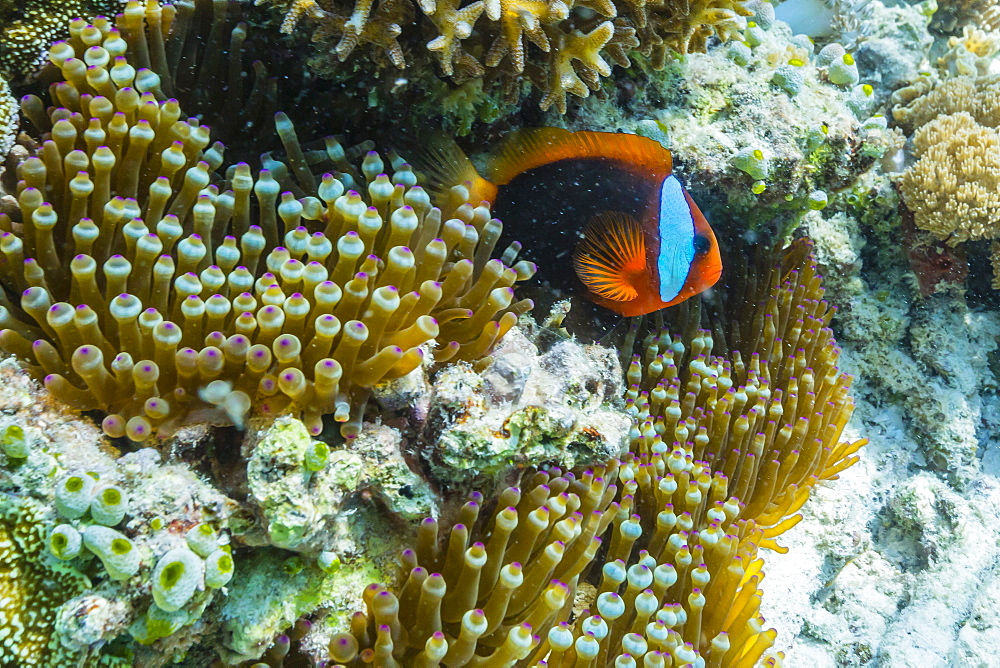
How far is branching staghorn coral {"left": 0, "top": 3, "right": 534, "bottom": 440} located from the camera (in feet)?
4.62

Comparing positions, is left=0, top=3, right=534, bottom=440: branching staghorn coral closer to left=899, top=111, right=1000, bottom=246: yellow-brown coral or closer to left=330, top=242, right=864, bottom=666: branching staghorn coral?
left=330, top=242, right=864, bottom=666: branching staghorn coral

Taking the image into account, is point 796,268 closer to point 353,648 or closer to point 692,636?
point 692,636

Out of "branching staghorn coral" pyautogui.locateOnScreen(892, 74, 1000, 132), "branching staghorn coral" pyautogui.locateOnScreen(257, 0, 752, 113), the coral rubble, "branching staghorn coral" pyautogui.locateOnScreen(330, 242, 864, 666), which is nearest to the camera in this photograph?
"branching staghorn coral" pyautogui.locateOnScreen(330, 242, 864, 666)


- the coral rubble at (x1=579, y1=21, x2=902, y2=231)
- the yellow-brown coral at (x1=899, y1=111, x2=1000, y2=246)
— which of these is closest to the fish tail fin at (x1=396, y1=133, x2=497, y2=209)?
the coral rubble at (x1=579, y1=21, x2=902, y2=231)

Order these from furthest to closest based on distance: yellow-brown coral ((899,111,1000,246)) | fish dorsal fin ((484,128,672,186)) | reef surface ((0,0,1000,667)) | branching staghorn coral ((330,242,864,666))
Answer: yellow-brown coral ((899,111,1000,246)) < fish dorsal fin ((484,128,672,186)) < branching staghorn coral ((330,242,864,666)) < reef surface ((0,0,1000,667))

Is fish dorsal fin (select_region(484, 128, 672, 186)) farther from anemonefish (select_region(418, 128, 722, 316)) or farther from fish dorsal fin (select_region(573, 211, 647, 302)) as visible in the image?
fish dorsal fin (select_region(573, 211, 647, 302))

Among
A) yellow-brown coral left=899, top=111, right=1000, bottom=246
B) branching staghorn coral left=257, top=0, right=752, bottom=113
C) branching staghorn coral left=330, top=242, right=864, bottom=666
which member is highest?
branching staghorn coral left=257, top=0, right=752, bottom=113

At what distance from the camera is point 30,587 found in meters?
1.25

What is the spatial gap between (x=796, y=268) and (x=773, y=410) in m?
0.98

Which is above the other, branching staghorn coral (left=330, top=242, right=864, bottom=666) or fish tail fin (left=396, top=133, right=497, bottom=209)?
fish tail fin (left=396, top=133, right=497, bottom=209)

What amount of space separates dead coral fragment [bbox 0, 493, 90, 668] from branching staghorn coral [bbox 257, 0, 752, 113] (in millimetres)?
1424

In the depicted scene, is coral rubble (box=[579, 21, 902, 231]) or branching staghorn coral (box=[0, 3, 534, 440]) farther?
coral rubble (box=[579, 21, 902, 231])

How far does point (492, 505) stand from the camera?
70.3 inches

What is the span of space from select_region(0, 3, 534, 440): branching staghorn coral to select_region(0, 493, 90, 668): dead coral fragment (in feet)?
0.76
